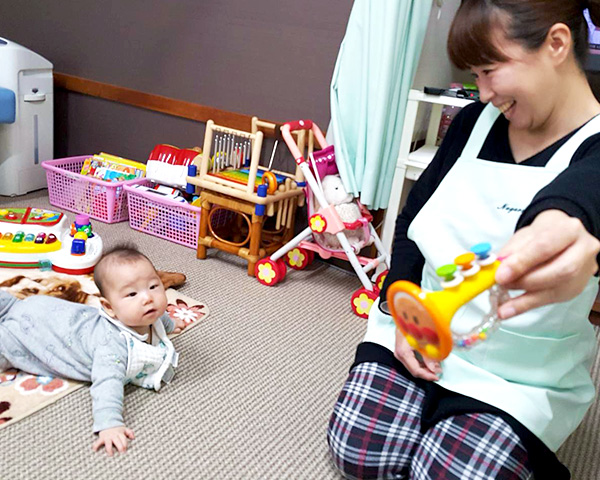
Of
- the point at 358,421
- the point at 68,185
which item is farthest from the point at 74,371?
the point at 68,185

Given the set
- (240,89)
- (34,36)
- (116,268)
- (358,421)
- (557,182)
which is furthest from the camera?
(34,36)

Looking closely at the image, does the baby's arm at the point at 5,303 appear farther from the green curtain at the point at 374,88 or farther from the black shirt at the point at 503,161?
the green curtain at the point at 374,88

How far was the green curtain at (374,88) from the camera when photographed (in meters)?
1.57

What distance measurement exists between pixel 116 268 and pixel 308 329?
604 mm

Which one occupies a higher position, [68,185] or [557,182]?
[557,182]

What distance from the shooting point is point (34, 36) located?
265 centimetres

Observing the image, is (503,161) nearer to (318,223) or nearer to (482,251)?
(482,251)

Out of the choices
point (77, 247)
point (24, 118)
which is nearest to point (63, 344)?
point (77, 247)

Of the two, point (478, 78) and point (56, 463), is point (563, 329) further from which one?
point (56, 463)

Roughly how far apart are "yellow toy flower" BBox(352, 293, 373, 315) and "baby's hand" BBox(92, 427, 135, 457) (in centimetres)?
84

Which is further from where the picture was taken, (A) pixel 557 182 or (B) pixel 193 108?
(B) pixel 193 108

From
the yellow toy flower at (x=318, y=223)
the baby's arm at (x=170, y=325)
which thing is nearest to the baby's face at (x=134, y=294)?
the baby's arm at (x=170, y=325)

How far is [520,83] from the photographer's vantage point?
0.82 meters

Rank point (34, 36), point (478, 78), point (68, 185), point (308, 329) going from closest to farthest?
1. point (478, 78)
2. point (308, 329)
3. point (68, 185)
4. point (34, 36)
